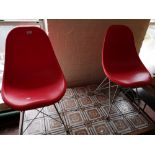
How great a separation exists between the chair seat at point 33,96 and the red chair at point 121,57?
562mm

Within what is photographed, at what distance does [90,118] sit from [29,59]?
34.9 inches

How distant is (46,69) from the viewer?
1451mm

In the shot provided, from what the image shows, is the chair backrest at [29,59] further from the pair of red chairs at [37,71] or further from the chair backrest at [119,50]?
the chair backrest at [119,50]

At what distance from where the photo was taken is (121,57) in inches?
68.9

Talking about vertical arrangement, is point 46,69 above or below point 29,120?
above

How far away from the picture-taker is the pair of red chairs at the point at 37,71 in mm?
1189

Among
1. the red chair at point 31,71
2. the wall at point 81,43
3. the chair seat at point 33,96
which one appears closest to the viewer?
the chair seat at point 33,96

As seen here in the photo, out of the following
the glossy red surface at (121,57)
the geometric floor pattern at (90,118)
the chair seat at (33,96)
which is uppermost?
the glossy red surface at (121,57)

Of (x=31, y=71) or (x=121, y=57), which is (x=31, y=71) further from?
(x=121, y=57)

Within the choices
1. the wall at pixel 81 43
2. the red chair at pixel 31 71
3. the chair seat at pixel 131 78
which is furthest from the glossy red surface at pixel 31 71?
the chair seat at pixel 131 78
